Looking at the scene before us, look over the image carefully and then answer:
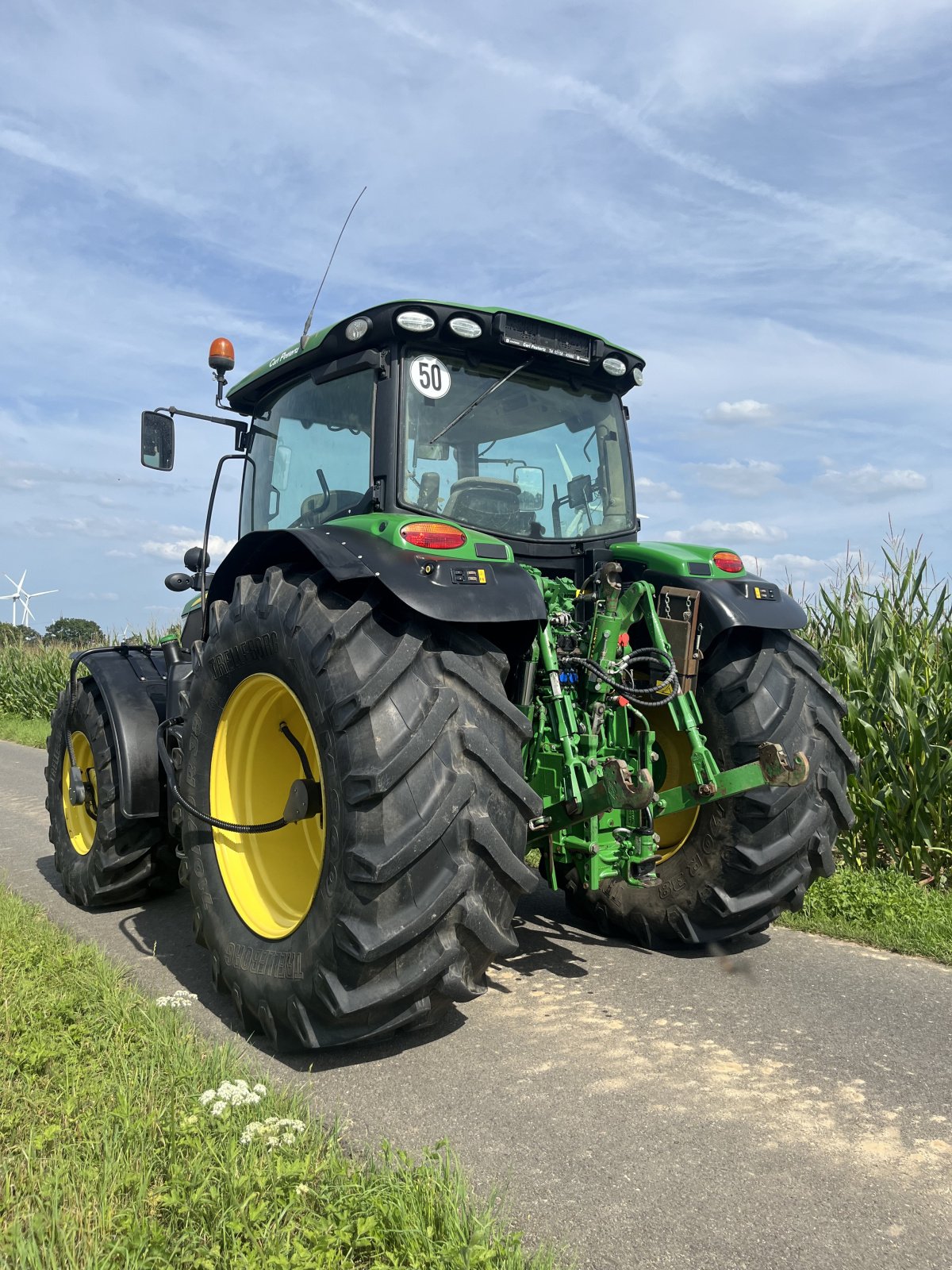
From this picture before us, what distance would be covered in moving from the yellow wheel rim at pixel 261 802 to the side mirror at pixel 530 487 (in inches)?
50.1

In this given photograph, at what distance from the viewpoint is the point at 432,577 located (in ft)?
9.57

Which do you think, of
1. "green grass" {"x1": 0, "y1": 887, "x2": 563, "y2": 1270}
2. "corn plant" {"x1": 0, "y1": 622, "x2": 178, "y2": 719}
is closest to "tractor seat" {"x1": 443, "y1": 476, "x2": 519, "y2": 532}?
"green grass" {"x1": 0, "y1": 887, "x2": 563, "y2": 1270}

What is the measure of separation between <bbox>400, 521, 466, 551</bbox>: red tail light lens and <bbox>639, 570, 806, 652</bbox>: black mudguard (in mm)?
1031

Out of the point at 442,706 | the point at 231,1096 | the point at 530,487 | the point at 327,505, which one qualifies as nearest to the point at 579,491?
the point at 530,487

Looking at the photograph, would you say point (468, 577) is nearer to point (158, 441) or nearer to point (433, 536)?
point (433, 536)

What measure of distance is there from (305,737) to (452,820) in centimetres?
→ 87

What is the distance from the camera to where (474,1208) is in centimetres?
208

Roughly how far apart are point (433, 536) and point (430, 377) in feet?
3.12

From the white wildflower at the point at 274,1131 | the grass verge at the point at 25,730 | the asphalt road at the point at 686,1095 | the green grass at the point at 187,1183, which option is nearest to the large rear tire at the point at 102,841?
the asphalt road at the point at 686,1095

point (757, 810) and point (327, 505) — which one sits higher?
point (327, 505)

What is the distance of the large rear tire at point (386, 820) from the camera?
2.73 metres

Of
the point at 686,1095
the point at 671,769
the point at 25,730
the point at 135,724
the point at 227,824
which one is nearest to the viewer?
the point at 686,1095

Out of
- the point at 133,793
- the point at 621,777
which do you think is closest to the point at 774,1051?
the point at 621,777

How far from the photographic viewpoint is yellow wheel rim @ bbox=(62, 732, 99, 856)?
5141mm
